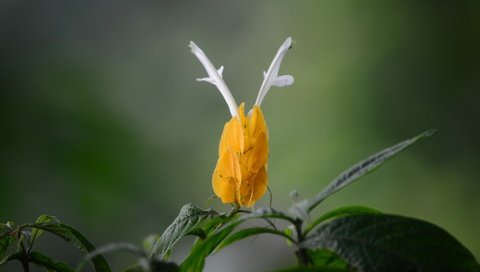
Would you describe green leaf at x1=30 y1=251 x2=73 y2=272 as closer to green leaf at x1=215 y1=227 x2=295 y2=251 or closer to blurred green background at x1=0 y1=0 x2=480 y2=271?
green leaf at x1=215 y1=227 x2=295 y2=251

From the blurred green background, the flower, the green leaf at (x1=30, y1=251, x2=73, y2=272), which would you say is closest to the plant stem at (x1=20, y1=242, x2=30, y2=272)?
the green leaf at (x1=30, y1=251, x2=73, y2=272)

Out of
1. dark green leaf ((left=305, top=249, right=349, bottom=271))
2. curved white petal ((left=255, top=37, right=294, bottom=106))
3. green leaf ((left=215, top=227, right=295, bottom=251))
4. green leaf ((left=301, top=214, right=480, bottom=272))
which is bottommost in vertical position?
dark green leaf ((left=305, top=249, right=349, bottom=271))

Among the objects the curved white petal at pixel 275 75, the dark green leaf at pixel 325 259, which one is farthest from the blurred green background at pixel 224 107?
the dark green leaf at pixel 325 259

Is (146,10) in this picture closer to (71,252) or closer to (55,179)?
(55,179)

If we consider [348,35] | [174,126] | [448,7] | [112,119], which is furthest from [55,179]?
[448,7]

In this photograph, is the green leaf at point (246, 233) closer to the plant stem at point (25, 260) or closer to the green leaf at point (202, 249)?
the green leaf at point (202, 249)

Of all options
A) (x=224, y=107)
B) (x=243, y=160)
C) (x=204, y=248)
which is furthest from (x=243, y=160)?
(x=224, y=107)
